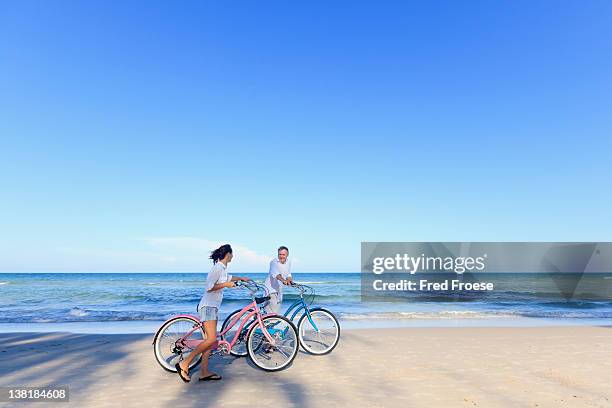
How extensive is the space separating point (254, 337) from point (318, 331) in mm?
1595

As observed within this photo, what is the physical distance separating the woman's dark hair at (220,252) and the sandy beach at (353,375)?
160 cm

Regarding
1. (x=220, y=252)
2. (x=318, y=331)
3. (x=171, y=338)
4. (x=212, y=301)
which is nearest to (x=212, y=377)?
(x=171, y=338)

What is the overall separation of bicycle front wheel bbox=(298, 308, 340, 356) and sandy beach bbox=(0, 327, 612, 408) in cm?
19

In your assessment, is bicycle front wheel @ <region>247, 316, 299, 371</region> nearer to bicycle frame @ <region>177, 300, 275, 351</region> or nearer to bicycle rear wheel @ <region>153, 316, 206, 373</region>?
bicycle frame @ <region>177, 300, 275, 351</region>

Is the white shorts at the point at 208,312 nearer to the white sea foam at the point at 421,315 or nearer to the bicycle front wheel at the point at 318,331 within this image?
the bicycle front wheel at the point at 318,331

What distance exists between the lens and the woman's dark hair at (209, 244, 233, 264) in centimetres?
547

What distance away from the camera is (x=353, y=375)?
611 centimetres

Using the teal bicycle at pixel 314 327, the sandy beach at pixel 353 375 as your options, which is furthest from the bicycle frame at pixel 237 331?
the teal bicycle at pixel 314 327

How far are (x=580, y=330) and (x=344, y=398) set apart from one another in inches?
367

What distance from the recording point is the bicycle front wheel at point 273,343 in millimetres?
6008

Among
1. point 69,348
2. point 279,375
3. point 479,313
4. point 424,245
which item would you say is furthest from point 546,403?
point 424,245

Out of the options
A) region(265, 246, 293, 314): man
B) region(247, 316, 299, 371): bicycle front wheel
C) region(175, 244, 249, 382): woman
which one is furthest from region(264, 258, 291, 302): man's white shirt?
region(175, 244, 249, 382): woman

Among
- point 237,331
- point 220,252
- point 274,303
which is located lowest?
point 237,331

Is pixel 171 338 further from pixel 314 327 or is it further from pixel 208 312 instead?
pixel 314 327
